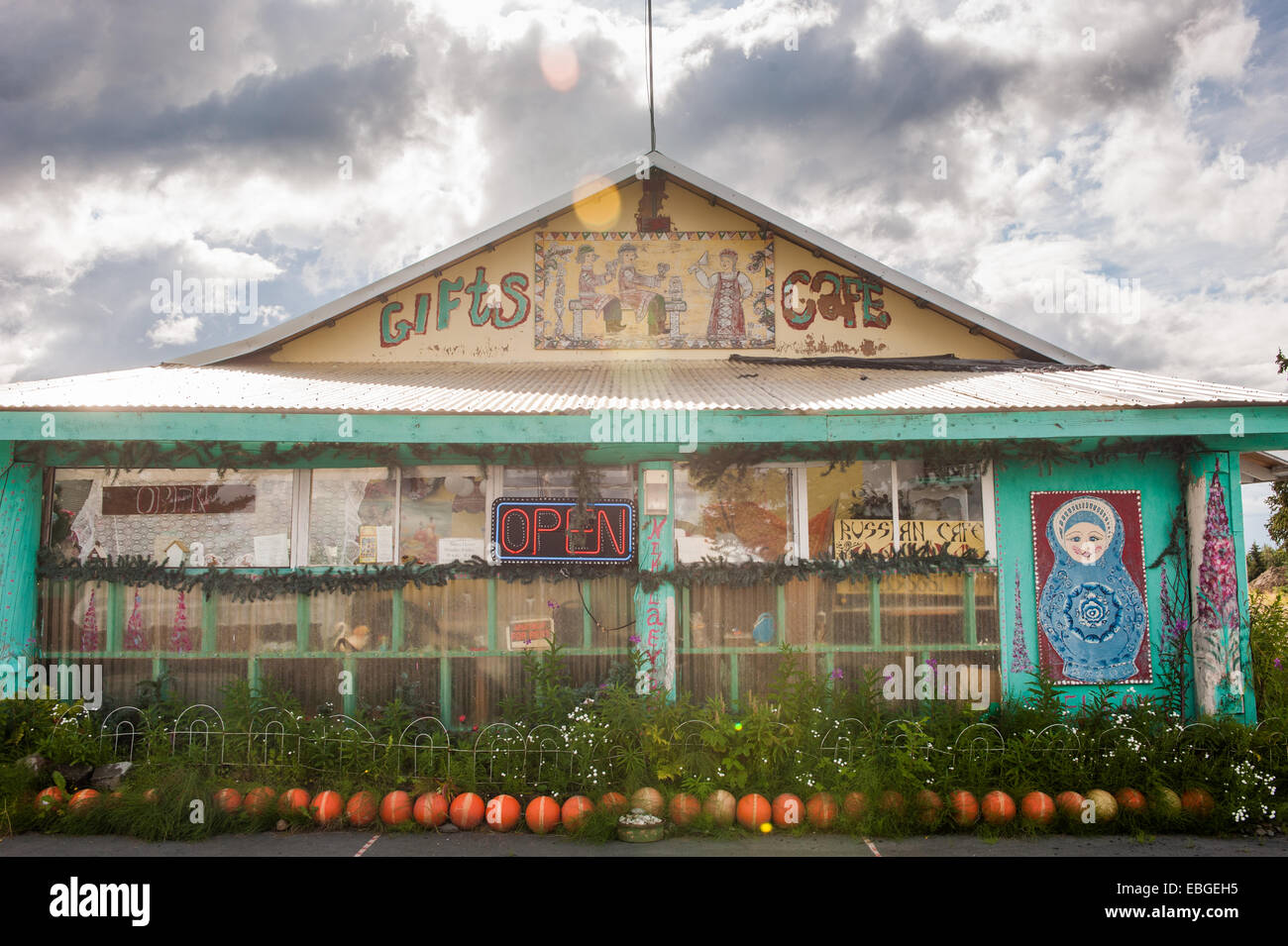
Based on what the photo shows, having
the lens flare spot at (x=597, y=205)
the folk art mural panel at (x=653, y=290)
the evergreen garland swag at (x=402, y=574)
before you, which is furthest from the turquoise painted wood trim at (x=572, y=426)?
the lens flare spot at (x=597, y=205)

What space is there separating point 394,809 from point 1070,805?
5.25 meters

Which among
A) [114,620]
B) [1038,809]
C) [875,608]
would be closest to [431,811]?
[114,620]

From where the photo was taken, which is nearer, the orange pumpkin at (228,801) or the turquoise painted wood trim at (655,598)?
the orange pumpkin at (228,801)

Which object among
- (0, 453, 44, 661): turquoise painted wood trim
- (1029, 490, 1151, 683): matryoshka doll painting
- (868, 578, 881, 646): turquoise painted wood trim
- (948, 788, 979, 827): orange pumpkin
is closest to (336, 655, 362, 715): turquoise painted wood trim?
(0, 453, 44, 661): turquoise painted wood trim

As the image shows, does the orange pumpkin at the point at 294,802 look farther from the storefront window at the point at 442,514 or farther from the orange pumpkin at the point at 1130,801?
the orange pumpkin at the point at 1130,801

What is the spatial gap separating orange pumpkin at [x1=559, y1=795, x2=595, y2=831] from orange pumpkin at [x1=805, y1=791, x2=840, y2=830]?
1.71 m

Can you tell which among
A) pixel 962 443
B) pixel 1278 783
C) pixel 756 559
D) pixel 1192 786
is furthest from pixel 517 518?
pixel 1278 783

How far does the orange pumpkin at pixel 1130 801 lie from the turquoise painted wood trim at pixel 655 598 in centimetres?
368

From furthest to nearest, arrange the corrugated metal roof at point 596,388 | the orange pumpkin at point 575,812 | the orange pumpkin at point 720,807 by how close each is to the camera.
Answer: the corrugated metal roof at point 596,388, the orange pumpkin at point 720,807, the orange pumpkin at point 575,812

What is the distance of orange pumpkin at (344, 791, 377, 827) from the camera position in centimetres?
Answer: 632

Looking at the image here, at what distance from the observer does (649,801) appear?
627 cm

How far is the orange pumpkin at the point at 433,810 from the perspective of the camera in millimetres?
6320

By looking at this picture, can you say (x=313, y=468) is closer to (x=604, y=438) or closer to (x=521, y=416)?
(x=521, y=416)

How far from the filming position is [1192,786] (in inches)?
256
